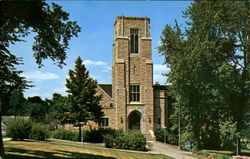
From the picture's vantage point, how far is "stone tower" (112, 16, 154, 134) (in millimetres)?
41031

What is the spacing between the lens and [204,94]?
30.5m

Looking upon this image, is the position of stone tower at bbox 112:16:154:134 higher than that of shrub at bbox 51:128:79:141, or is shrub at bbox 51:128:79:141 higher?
stone tower at bbox 112:16:154:134

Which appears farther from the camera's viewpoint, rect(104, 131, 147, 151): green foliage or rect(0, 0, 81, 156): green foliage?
rect(104, 131, 147, 151): green foliage

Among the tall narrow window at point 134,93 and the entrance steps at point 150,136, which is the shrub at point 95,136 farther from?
the tall narrow window at point 134,93

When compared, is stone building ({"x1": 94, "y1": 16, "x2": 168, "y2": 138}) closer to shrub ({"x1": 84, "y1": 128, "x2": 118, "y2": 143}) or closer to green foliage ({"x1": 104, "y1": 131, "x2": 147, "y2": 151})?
shrub ({"x1": 84, "y1": 128, "x2": 118, "y2": 143})

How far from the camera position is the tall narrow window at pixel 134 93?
41.8m

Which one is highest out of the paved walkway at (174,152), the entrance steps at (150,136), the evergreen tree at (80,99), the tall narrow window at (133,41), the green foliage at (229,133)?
the tall narrow window at (133,41)

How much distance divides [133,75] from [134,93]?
2.54 metres

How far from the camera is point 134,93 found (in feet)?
137

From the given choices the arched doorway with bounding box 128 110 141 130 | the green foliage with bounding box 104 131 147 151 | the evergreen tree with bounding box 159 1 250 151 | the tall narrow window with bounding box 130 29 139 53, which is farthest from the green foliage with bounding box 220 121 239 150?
the tall narrow window with bounding box 130 29 139 53

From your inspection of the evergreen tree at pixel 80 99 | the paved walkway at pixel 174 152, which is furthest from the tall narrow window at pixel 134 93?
the paved walkway at pixel 174 152

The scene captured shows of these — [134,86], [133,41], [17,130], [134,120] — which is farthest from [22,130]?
[133,41]

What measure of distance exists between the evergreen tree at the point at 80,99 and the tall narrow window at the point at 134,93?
730 cm

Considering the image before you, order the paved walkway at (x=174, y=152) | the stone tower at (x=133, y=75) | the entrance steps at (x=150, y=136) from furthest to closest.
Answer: the stone tower at (x=133, y=75) < the entrance steps at (x=150, y=136) < the paved walkway at (x=174, y=152)
